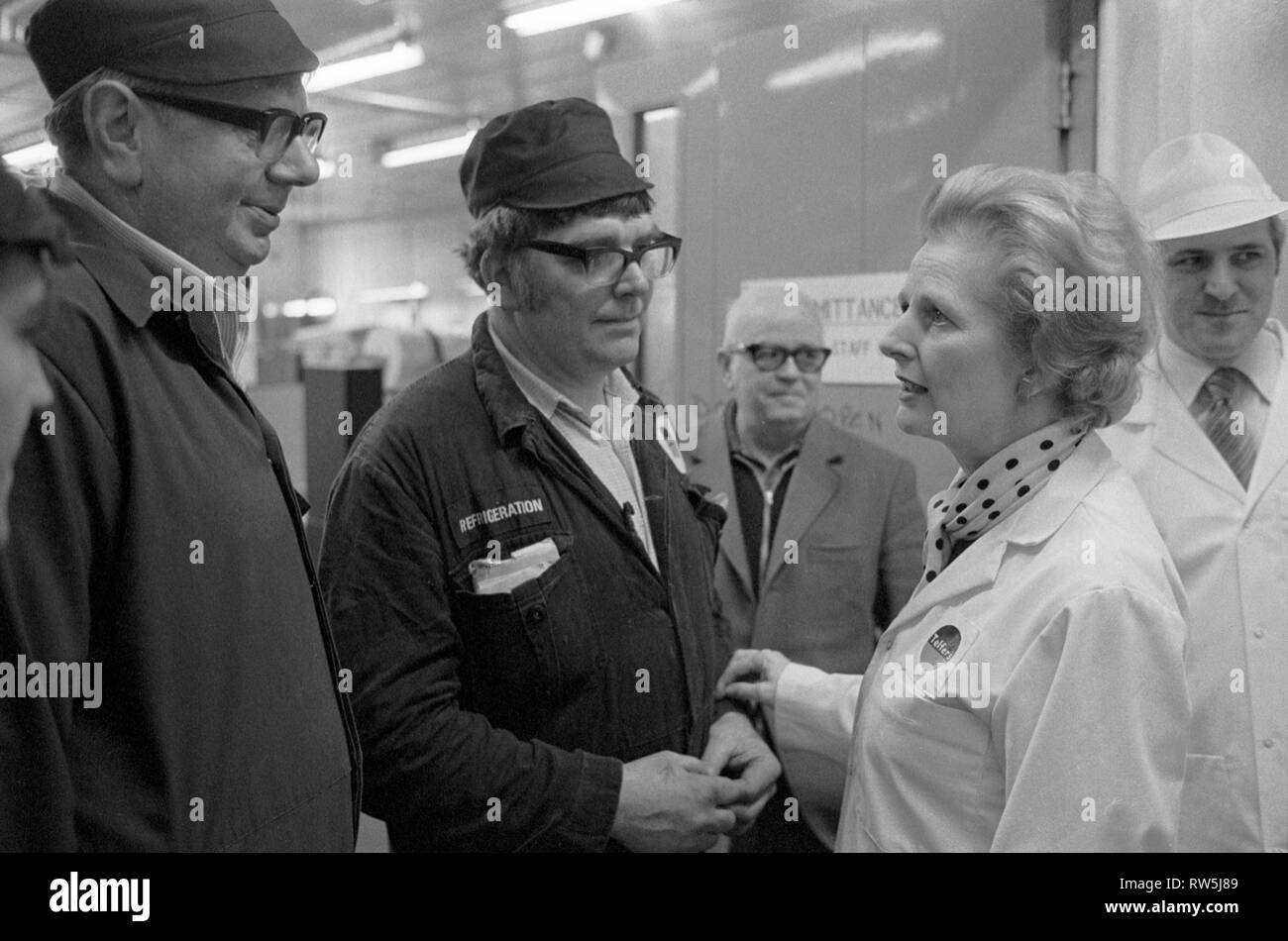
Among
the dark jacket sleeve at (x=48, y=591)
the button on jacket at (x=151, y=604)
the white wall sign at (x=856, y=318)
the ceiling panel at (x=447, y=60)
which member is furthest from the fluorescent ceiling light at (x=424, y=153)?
the dark jacket sleeve at (x=48, y=591)

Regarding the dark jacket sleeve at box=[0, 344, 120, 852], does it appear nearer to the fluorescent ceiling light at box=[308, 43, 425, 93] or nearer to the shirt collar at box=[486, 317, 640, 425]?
the shirt collar at box=[486, 317, 640, 425]

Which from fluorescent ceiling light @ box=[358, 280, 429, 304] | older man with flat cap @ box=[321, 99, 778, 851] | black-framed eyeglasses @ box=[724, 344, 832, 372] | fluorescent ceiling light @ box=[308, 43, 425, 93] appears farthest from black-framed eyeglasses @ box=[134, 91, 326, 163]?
fluorescent ceiling light @ box=[358, 280, 429, 304]

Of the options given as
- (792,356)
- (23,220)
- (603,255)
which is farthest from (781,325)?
(23,220)

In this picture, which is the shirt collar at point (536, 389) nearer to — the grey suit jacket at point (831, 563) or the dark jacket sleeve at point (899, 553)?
the grey suit jacket at point (831, 563)

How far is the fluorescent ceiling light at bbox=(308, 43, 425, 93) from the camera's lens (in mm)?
3488

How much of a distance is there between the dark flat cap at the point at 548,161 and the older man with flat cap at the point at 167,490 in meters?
0.29

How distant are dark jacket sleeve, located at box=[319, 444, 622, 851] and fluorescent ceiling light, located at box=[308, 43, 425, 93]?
7.96 feet

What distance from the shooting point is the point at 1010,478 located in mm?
1114

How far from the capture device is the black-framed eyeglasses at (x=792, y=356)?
1.99m

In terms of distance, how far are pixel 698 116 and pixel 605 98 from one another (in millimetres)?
343

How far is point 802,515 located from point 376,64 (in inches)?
118

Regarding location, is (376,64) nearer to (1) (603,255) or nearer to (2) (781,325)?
(2) (781,325)
